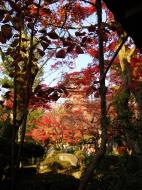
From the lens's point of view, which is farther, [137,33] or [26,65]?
[26,65]

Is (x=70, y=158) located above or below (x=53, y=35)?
below

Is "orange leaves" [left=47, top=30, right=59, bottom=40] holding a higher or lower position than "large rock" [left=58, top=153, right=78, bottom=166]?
higher

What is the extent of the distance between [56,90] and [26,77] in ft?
2.30

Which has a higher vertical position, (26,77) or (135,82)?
(135,82)

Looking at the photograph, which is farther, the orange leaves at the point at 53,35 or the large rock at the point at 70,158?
the large rock at the point at 70,158

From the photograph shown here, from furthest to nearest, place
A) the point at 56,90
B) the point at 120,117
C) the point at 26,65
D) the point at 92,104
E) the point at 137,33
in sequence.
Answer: the point at 92,104 < the point at 120,117 < the point at 26,65 < the point at 56,90 < the point at 137,33

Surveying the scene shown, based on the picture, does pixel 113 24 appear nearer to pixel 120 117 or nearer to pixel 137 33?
pixel 137 33

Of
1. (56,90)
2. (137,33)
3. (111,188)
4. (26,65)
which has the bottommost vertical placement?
(111,188)

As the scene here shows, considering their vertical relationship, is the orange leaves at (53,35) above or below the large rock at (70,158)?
above

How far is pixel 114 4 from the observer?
192cm

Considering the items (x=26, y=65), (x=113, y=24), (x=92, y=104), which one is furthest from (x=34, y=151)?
(x=92, y=104)

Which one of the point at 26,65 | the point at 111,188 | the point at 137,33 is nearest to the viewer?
the point at 137,33

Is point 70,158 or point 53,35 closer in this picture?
point 53,35

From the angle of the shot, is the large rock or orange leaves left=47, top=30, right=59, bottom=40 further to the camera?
the large rock
